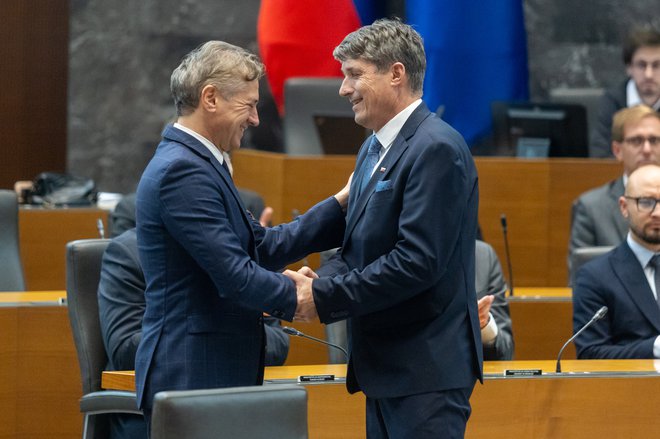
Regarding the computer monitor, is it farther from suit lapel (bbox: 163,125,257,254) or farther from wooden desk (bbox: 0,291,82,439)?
suit lapel (bbox: 163,125,257,254)

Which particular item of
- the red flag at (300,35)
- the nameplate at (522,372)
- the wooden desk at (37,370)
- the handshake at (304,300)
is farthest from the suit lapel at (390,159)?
the red flag at (300,35)

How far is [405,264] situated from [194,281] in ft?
1.51

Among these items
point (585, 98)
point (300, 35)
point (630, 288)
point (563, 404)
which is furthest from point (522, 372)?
point (300, 35)

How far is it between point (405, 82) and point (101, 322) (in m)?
1.24

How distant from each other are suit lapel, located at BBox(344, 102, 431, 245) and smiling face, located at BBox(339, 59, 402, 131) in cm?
6

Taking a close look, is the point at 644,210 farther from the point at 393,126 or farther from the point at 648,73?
the point at 648,73

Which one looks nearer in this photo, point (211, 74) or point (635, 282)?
point (211, 74)

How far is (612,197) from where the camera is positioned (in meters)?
5.09

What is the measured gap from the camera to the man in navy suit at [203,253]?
2.64 metres

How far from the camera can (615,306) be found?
156 inches

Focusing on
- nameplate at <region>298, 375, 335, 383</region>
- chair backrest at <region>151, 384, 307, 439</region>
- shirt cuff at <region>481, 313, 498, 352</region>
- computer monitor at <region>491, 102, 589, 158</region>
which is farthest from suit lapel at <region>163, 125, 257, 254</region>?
computer monitor at <region>491, 102, 589, 158</region>

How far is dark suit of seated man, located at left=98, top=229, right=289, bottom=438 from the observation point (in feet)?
11.2

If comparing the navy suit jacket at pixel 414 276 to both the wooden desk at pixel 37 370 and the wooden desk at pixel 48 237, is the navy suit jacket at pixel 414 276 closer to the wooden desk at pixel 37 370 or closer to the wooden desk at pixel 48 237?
the wooden desk at pixel 37 370

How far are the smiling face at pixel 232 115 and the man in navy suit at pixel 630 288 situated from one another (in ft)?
5.36
